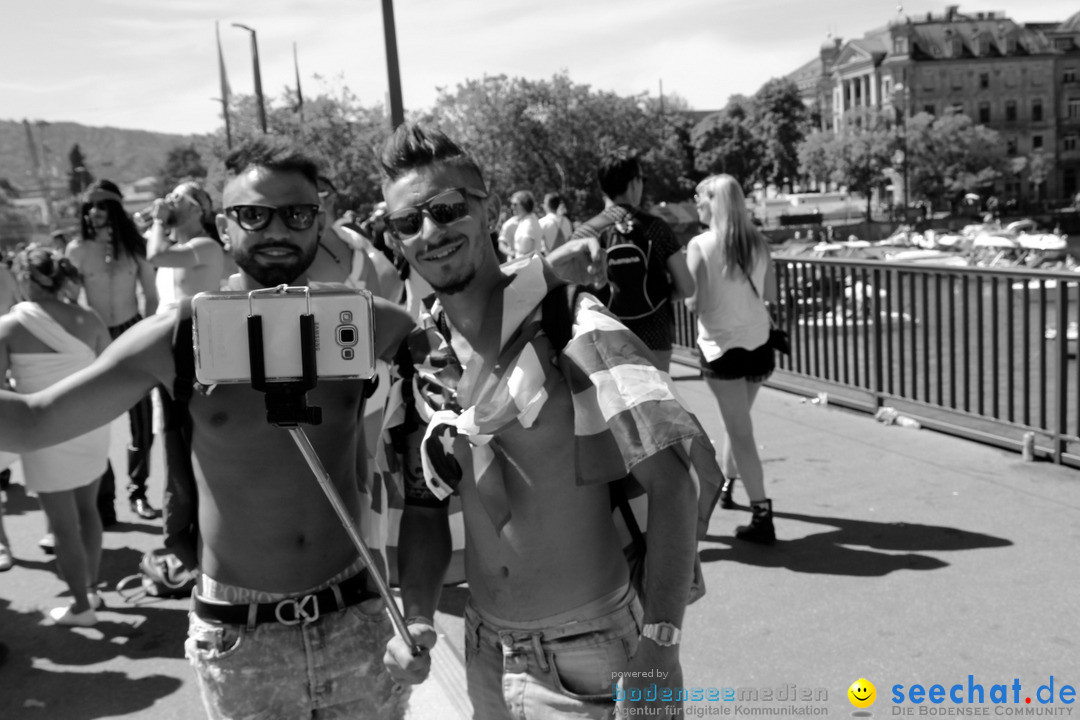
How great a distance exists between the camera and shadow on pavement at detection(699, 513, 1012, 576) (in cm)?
529

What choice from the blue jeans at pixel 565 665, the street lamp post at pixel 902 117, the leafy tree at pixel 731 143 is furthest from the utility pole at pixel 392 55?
the leafy tree at pixel 731 143

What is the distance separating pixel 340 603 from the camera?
2607 millimetres

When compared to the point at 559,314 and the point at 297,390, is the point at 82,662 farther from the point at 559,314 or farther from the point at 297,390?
the point at 559,314

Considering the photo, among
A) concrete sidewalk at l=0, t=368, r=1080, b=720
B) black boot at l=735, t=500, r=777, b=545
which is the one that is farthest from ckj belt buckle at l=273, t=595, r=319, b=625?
black boot at l=735, t=500, r=777, b=545

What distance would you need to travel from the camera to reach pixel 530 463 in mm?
2303

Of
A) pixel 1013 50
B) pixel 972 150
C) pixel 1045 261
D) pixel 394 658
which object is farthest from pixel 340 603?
pixel 1013 50

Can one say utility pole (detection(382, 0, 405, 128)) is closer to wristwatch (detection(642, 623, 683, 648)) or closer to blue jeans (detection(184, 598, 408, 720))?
blue jeans (detection(184, 598, 408, 720))

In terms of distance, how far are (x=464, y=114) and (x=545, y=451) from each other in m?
58.5

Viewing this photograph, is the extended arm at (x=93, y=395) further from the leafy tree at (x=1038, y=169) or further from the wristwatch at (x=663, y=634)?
the leafy tree at (x=1038, y=169)

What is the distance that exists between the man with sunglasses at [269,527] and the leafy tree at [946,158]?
102m

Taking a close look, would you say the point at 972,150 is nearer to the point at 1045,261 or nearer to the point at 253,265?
the point at 1045,261

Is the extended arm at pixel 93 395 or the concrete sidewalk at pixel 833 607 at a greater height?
the extended arm at pixel 93 395

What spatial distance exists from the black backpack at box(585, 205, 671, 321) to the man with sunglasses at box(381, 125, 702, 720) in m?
3.30

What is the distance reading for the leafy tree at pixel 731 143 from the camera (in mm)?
105312
